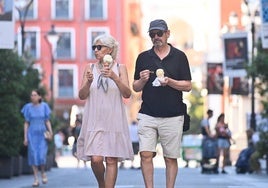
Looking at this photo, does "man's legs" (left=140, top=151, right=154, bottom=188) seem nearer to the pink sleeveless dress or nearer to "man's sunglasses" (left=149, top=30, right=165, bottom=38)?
the pink sleeveless dress

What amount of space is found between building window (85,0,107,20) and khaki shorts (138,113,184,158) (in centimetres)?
6647

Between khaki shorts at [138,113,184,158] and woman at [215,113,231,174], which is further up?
khaki shorts at [138,113,184,158]

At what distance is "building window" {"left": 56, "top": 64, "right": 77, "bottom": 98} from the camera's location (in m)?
76.6

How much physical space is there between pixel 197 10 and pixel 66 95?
7389cm

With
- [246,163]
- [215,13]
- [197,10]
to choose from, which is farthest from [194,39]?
[246,163]

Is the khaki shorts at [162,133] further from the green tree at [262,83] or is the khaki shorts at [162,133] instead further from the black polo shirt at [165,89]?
the green tree at [262,83]

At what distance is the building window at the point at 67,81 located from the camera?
76625mm

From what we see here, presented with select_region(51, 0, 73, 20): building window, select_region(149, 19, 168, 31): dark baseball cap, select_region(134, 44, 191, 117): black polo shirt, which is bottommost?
select_region(134, 44, 191, 117): black polo shirt

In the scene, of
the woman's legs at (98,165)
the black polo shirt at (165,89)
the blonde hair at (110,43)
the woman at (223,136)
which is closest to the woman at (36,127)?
the black polo shirt at (165,89)

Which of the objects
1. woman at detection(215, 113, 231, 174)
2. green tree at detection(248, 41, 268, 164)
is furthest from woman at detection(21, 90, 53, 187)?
woman at detection(215, 113, 231, 174)

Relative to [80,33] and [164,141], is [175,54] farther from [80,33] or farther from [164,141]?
[80,33]

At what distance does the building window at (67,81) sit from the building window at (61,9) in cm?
394

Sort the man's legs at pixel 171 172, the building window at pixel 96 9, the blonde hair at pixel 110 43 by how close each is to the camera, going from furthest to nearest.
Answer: the building window at pixel 96 9 < the man's legs at pixel 171 172 < the blonde hair at pixel 110 43

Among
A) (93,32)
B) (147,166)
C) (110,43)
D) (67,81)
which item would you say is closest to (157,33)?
(110,43)
